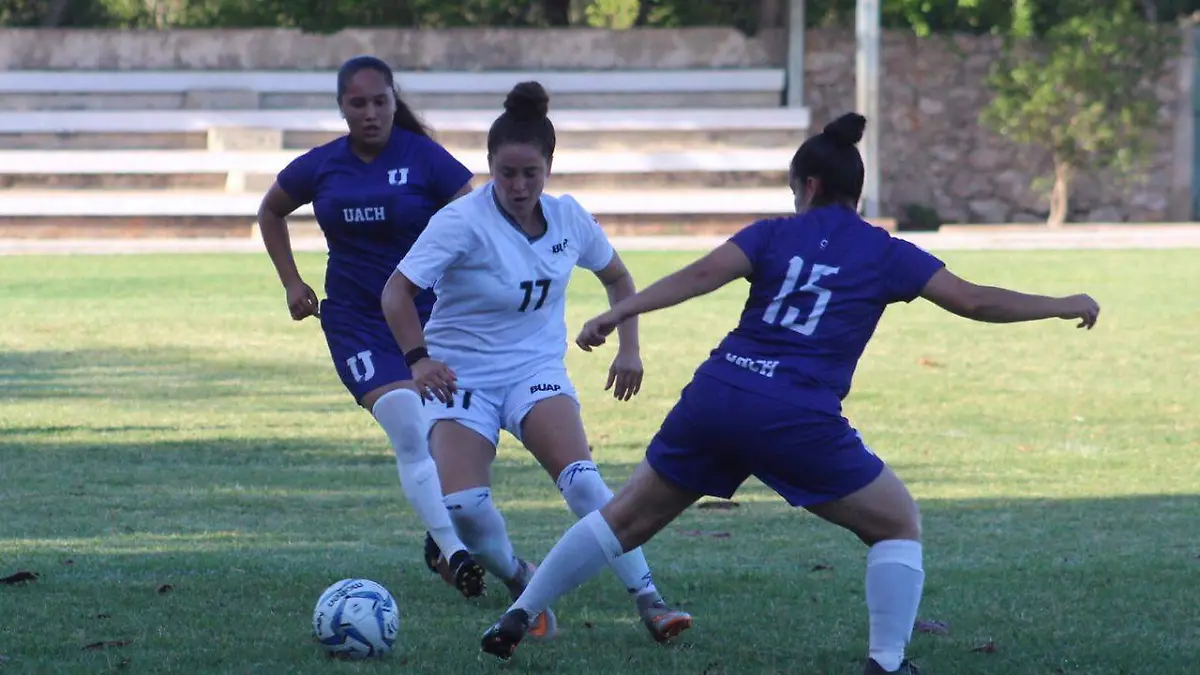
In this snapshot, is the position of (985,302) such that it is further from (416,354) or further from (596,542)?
(416,354)

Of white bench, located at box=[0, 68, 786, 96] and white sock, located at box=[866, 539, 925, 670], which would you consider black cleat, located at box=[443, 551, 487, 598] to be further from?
white bench, located at box=[0, 68, 786, 96]

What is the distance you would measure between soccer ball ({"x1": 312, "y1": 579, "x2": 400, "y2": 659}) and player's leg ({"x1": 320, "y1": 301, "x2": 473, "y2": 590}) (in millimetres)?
919

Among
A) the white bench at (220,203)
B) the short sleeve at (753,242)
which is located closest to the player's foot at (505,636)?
the short sleeve at (753,242)

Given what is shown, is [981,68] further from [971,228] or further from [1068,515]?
[1068,515]

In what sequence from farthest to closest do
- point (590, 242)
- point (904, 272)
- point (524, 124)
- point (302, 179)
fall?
point (302, 179) < point (590, 242) < point (524, 124) < point (904, 272)

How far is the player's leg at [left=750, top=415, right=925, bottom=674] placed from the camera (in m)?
5.26

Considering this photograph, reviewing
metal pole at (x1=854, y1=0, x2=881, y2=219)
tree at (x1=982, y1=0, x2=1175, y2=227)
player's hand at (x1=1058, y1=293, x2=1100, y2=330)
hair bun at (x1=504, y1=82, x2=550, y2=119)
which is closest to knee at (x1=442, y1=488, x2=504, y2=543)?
hair bun at (x1=504, y1=82, x2=550, y2=119)

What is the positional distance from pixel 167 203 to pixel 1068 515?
2269cm

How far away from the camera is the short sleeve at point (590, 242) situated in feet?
21.3

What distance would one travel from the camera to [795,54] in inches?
1348

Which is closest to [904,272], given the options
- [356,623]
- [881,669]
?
[881,669]

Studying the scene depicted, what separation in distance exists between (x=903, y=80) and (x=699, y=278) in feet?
99.2

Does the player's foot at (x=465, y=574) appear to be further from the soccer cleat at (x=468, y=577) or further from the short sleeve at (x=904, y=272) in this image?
the short sleeve at (x=904, y=272)

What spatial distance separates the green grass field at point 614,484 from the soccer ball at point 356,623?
10cm
